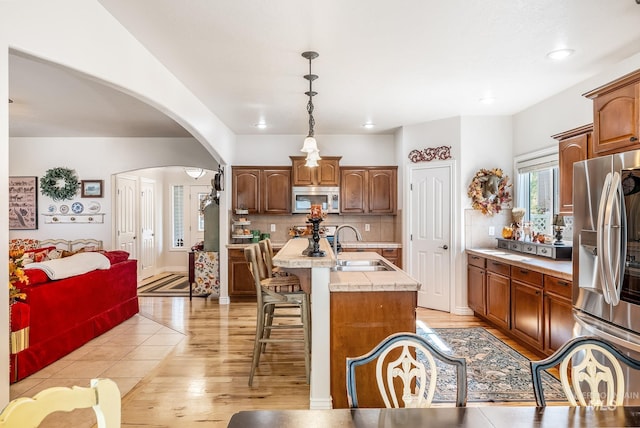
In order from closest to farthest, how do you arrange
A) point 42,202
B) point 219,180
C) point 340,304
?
point 340,304, point 219,180, point 42,202

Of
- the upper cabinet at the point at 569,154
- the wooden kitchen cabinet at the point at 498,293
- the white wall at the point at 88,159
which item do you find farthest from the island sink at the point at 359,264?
the white wall at the point at 88,159

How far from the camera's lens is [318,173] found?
Result: 6.23 metres

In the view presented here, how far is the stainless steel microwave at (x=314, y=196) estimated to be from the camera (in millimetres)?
6246

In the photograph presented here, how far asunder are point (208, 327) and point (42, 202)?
4.23 metres

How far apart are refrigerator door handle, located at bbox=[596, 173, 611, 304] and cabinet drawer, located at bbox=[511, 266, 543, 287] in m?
1.13

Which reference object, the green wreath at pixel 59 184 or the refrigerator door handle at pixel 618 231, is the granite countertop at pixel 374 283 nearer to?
the refrigerator door handle at pixel 618 231

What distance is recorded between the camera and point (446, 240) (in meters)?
5.29

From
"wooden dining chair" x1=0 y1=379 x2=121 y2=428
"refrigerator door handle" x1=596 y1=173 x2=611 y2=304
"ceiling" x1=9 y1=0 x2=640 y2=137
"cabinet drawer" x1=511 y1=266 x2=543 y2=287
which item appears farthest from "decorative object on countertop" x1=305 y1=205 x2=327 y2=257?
"cabinet drawer" x1=511 y1=266 x2=543 y2=287

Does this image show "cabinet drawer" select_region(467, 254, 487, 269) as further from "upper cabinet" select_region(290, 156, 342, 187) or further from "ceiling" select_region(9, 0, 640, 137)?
"upper cabinet" select_region(290, 156, 342, 187)

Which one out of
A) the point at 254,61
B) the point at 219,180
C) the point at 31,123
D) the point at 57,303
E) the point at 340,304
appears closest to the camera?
the point at 340,304

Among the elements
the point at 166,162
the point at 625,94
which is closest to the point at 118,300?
the point at 166,162

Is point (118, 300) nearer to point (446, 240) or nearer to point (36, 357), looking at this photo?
point (36, 357)

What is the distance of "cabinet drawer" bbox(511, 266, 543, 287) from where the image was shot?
11.5ft

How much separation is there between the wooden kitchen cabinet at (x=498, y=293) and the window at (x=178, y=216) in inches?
273
